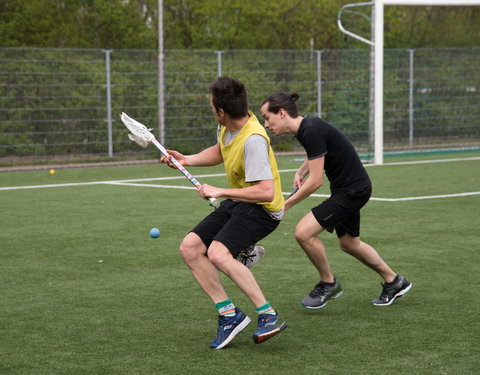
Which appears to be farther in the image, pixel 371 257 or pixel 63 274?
A: pixel 63 274

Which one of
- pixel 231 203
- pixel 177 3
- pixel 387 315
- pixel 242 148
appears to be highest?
pixel 177 3

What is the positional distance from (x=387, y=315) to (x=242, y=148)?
5.80ft

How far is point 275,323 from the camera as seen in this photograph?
547 cm

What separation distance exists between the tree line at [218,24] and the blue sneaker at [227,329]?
17.1 metres

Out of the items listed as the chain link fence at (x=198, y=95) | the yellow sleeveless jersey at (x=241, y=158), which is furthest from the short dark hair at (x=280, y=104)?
the chain link fence at (x=198, y=95)

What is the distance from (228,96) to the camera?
5.39 m

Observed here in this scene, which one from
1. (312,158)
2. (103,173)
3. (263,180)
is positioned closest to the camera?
(263,180)

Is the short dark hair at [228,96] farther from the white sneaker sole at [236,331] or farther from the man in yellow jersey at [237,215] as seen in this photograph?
the white sneaker sole at [236,331]

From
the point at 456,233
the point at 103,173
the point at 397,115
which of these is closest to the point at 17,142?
the point at 103,173

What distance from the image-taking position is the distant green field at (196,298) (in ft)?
17.3

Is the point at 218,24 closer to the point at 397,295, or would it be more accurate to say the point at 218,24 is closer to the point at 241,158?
the point at 397,295

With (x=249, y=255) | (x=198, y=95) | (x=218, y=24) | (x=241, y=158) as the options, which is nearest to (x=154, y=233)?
(x=249, y=255)

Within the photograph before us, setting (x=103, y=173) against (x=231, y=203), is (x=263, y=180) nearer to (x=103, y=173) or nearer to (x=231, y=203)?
(x=231, y=203)

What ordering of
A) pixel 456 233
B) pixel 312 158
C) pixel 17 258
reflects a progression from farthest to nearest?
1. pixel 456 233
2. pixel 17 258
3. pixel 312 158
